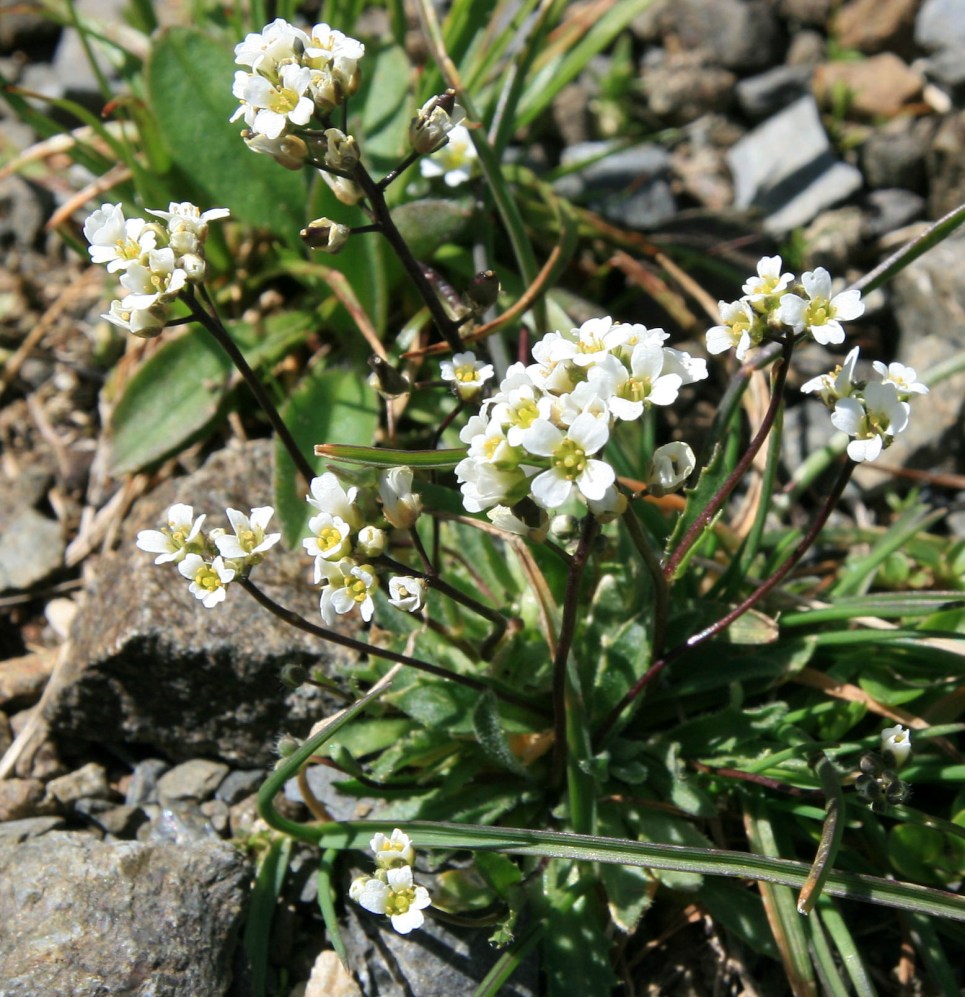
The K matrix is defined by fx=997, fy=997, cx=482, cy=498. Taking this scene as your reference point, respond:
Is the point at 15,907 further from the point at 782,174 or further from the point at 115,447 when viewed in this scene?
the point at 782,174

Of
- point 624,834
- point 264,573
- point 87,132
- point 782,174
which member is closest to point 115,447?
point 264,573

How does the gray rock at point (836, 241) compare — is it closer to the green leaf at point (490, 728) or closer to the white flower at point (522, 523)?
the green leaf at point (490, 728)

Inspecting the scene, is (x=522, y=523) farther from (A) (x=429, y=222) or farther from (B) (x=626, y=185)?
(B) (x=626, y=185)

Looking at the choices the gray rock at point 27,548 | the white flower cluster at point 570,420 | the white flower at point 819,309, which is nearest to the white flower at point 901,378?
the white flower at point 819,309

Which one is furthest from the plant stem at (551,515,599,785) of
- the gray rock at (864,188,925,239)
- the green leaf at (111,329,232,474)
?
the gray rock at (864,188,925,239)

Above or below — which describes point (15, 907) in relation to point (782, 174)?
below

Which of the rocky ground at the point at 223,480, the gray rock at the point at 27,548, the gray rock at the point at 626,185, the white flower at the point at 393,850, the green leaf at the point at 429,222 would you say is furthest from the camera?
the gray rock at the point at 626,185
